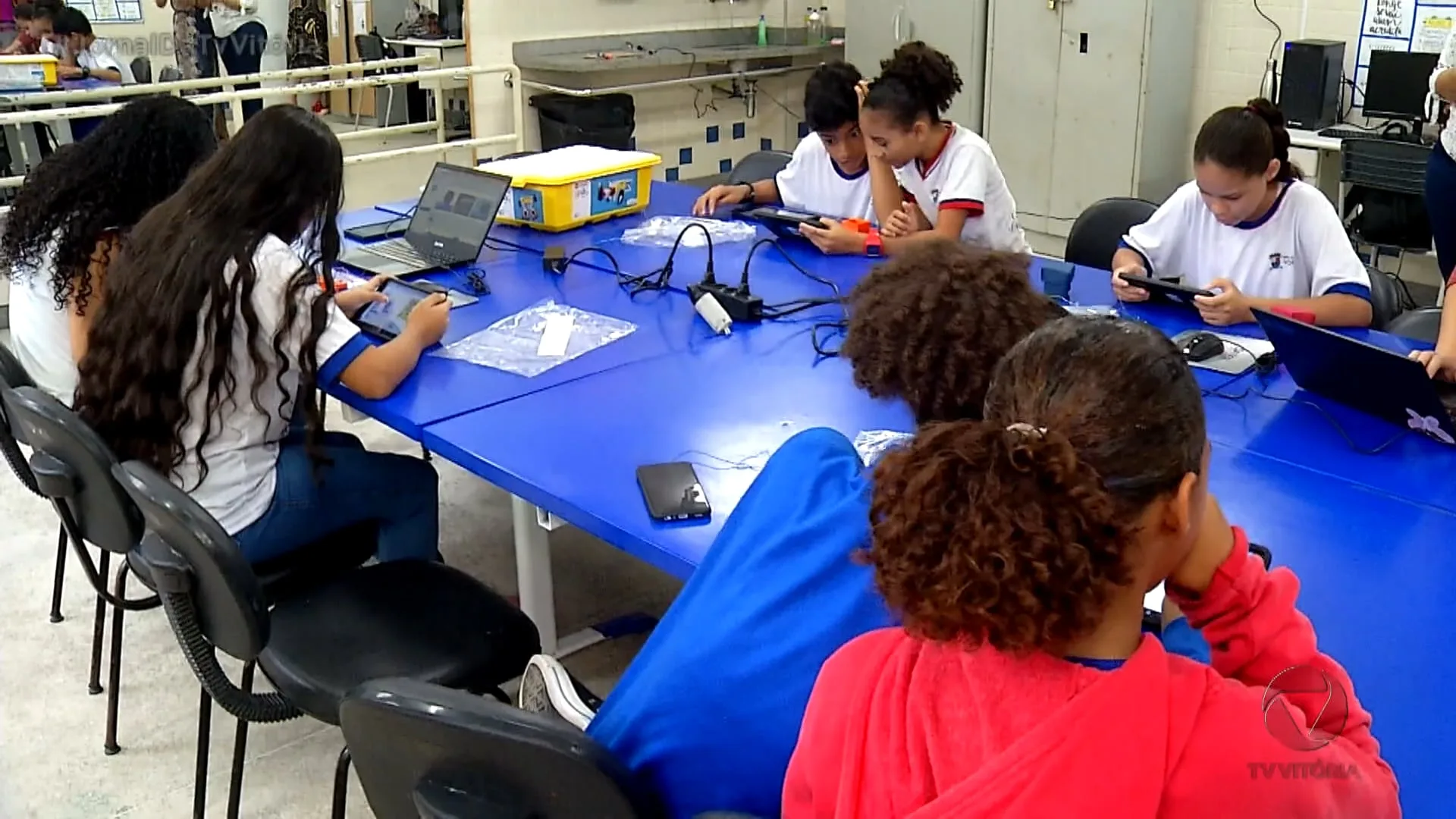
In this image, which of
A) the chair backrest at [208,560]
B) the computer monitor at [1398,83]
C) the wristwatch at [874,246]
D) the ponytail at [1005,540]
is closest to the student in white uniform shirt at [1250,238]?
the wristwatch at [874,246]

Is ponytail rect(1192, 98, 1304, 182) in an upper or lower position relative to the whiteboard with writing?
lower

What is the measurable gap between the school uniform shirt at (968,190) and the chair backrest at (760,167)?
709 millimetres

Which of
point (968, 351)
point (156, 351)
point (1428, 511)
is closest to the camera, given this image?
point (968, 351)

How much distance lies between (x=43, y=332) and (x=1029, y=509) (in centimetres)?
215

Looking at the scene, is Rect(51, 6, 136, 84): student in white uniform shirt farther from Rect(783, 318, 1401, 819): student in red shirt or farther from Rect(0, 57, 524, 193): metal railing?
Rect(783, 318, 1401, 819): student in red shirt

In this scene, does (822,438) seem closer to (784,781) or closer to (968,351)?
(968,351)

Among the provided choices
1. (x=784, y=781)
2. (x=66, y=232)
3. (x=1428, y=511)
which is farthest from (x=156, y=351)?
(x=1428, y=511)

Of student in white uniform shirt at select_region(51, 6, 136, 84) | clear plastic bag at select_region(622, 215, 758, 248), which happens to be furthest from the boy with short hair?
student in white uniform shirt at select_region(51, 6, 136, 84)

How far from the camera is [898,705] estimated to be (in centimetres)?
88

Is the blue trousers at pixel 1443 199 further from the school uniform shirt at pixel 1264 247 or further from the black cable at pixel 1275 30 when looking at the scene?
the black cable at pixel 1275 30

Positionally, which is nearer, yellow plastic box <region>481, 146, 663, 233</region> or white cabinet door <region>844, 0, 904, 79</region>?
yellow plastic box <region>481, 146, 663, 233</region>

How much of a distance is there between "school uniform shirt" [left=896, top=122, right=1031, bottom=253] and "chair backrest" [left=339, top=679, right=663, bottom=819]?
2037 millimetres

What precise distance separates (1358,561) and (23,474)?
7.12ft

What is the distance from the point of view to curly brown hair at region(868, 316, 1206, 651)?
0.78 metres
